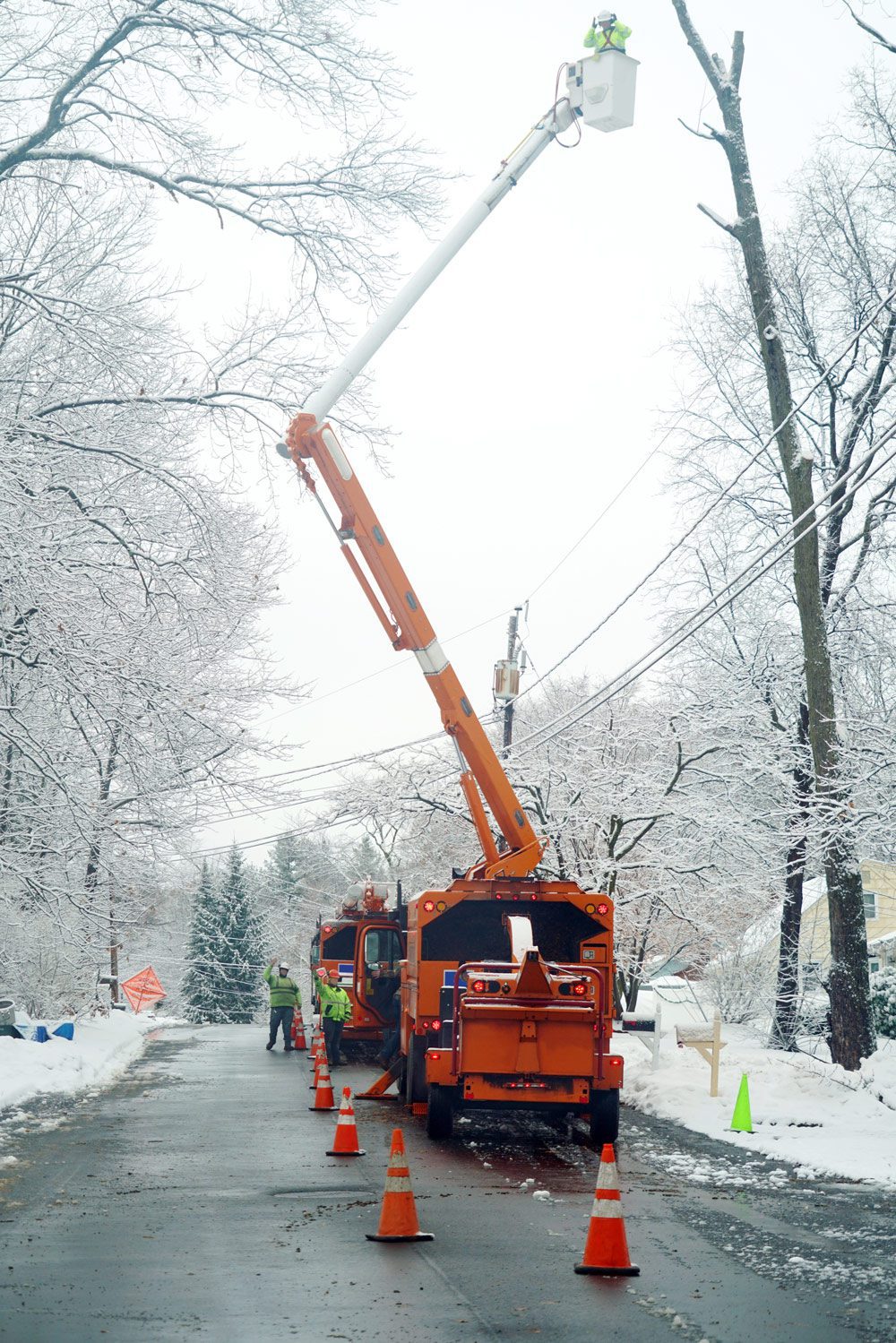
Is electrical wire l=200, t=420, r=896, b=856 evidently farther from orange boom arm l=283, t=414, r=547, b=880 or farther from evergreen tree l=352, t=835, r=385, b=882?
evergreen tree l=352, t=835, r=385, b=882

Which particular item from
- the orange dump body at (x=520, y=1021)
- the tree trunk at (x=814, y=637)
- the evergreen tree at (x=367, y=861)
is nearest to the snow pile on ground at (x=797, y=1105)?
the tree trunk at (x=814, y=637)

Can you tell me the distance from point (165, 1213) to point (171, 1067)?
14845 millimetres

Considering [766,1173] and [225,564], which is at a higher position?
[225,564]

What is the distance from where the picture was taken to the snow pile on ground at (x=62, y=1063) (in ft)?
55.6

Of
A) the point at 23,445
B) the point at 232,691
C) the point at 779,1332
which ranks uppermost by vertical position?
the point at 23,445

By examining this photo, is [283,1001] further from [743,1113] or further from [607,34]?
[607,34]

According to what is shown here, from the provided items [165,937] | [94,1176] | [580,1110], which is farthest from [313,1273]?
[165,937]

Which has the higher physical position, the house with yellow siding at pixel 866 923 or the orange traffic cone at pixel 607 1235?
the house with yellow siding at pixel 866 923

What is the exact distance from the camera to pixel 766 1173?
436 inches

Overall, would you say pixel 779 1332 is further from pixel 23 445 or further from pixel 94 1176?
pixel 23 445

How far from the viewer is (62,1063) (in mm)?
19906

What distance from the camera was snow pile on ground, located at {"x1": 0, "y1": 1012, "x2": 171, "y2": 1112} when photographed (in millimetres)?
16953

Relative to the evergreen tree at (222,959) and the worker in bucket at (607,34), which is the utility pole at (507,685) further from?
the evergreen tree at (222,959)

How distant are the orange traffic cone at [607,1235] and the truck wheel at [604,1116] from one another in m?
5.64
